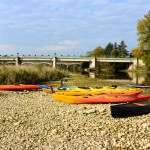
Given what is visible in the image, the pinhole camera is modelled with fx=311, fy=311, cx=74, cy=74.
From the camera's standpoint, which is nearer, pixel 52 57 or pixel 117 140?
pixel 117 140

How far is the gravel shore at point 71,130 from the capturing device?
820 cm

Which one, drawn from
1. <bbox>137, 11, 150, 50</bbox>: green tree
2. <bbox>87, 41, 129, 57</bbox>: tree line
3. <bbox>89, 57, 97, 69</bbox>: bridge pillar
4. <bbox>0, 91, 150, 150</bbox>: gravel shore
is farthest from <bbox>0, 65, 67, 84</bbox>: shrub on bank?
<bbox>87, 41, 129, 57</bbox>: tree line

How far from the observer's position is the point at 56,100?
1616 centimetres

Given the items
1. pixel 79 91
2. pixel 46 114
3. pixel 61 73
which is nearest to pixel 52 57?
pixel 61 73

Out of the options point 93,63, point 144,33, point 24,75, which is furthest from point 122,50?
point 24,75

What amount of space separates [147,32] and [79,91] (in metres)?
44.7

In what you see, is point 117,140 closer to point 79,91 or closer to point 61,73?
point 79,91

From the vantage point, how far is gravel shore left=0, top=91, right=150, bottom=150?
8.20 meters

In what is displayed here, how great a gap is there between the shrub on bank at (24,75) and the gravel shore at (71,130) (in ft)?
36.4

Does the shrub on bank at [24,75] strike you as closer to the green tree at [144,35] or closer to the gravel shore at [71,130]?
the gravel shore at [71,130]

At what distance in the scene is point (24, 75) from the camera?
2495 centimetres

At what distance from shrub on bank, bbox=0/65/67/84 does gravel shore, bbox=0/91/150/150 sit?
11104mm

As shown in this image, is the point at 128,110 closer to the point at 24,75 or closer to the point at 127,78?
the point at 24,75

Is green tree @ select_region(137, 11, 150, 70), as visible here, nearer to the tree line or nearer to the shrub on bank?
the shrub on bank
